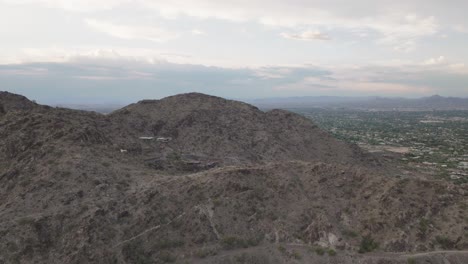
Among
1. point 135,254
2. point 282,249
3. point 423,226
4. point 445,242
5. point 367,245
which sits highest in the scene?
point 423,226

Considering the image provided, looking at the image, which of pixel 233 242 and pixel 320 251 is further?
pixel 233 242

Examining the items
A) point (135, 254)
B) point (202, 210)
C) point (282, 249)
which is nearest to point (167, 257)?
point (135, 254)

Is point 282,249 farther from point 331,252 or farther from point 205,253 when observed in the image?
point 205,253

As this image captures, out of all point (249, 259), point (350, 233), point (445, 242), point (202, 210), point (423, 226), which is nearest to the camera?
point (249, 259)

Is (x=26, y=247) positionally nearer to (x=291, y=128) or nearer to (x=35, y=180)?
(x=35, y=180)

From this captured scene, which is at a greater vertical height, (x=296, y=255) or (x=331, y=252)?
(x=331, y=252)

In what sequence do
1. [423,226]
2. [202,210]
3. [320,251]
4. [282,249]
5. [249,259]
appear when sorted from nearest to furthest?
[249,259], [320,251], [282,249], [423,226], [202,210]

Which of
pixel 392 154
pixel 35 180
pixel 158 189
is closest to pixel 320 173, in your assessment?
pixel 158 189

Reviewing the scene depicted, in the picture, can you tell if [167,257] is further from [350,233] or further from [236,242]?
[350,233]
